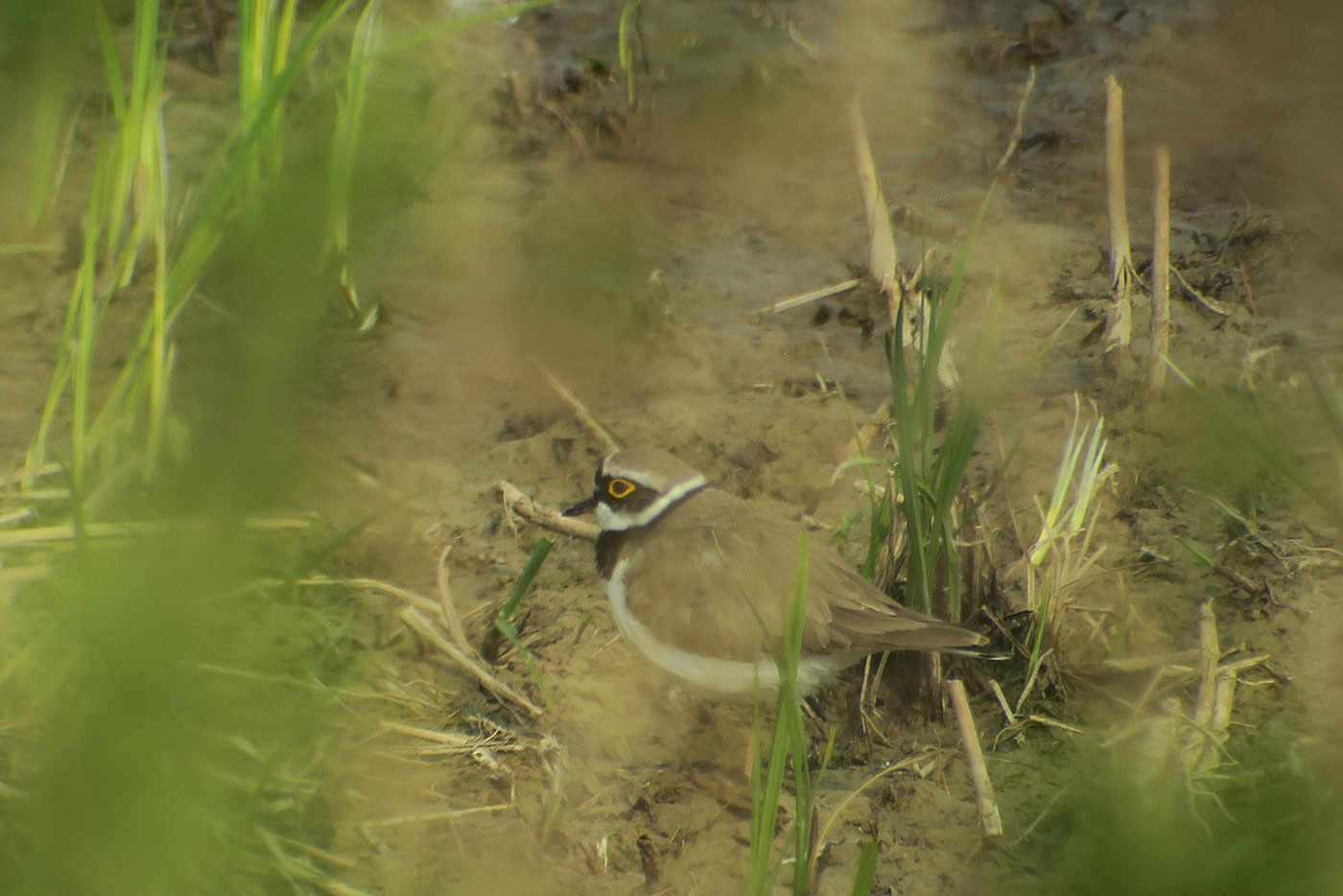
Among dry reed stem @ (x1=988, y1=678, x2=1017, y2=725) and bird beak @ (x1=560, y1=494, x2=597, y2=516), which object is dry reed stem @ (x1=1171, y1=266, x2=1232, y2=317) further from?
bird beak @ (x1=560, y1=494, x2=597, y2=516)

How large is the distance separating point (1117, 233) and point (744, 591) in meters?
1.92

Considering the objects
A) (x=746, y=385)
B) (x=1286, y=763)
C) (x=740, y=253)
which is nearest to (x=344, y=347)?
(x=1286, y=763)

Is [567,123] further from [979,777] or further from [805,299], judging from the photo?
[979,777]

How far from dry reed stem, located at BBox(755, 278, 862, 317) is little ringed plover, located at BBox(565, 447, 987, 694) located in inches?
54.6

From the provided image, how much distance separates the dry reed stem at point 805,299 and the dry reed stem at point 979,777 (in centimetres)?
228

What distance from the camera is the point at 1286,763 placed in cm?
93

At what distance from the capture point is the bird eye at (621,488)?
12.4ft

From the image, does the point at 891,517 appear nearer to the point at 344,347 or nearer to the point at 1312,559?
the point at 1312,559

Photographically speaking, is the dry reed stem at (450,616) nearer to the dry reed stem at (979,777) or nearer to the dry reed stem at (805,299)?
the dry reed stem at (979,777)

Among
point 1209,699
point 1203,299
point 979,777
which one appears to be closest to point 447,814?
point 979,777

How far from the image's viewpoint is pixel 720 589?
349 centimetres

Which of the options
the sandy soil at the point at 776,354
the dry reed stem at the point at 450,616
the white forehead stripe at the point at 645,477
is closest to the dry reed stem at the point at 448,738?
the sandy soil at the point at 776,354

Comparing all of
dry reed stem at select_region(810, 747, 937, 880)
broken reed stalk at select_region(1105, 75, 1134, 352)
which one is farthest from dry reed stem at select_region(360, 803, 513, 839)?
broken reed stalk at select_region(1105, 75, 1134, 352)

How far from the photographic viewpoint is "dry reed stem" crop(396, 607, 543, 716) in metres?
3.35
